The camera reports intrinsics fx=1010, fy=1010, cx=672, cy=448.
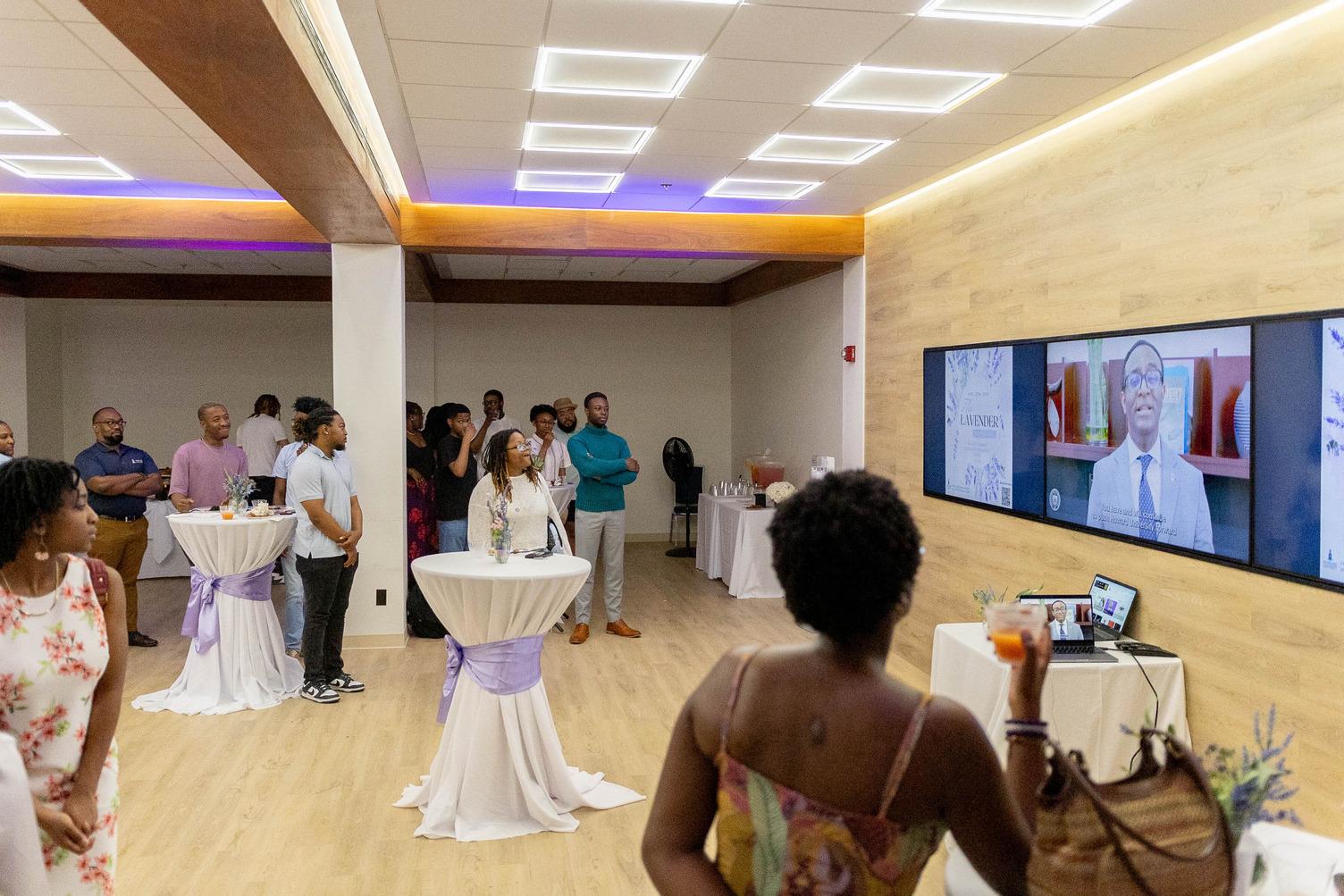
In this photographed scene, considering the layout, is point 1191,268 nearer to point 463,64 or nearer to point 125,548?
point 463,64

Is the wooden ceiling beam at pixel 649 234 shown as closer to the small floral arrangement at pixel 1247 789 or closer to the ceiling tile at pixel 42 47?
the ceiling tile at pixel 42 47

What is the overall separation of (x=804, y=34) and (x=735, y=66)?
0.44 metres

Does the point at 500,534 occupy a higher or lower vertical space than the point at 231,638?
higher

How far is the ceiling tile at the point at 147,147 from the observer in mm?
5203

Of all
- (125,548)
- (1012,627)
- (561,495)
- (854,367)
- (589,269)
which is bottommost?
(125,548)

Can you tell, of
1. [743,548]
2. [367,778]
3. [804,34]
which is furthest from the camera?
[743,548]

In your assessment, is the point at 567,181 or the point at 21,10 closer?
the point at 21,10

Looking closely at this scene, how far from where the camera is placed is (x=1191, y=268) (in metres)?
3.97

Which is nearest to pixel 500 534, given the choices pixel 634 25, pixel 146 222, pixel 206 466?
pixel 634 25

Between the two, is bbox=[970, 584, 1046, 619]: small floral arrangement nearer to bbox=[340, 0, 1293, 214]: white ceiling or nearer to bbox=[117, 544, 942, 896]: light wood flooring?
bbox=[117, 544, 942, 896]: light wood flooring

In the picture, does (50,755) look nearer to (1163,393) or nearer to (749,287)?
(1163,393)

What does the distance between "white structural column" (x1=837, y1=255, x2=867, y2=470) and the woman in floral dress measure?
18.8ft

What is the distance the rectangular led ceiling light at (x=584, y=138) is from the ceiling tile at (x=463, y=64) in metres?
0.67

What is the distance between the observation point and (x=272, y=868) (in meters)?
3.59
